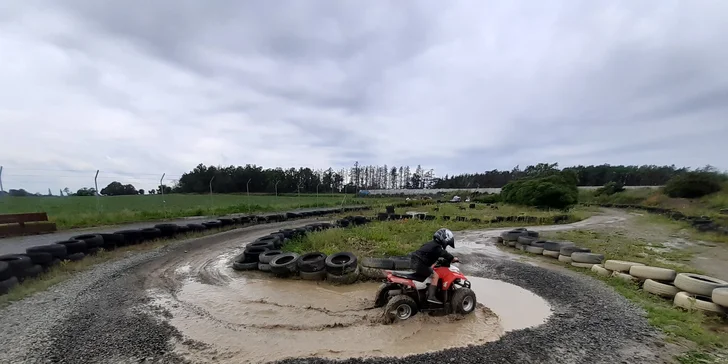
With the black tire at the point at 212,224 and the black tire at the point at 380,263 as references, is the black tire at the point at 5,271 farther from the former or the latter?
the black tire at the point at 212,224

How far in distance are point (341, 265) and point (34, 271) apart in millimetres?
6675

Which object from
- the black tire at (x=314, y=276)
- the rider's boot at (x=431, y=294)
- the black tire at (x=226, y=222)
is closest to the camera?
the rider's boot at (x=431, y=294)

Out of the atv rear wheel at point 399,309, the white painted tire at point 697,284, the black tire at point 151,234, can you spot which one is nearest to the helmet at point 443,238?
the atv rear wheel at point 399,309

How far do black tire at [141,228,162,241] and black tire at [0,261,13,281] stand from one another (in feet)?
16.9

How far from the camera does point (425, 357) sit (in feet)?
→ 13.1

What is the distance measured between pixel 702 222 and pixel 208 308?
23.4 meters

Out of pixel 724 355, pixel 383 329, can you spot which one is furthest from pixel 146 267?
pixel 724 355

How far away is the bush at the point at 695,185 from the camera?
1277 inches

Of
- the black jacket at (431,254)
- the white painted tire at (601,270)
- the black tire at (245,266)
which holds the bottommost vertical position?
the white painted tire at (601,270)

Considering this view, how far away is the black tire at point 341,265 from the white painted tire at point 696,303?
6.14 m

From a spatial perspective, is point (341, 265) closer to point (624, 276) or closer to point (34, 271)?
point (624, 276)

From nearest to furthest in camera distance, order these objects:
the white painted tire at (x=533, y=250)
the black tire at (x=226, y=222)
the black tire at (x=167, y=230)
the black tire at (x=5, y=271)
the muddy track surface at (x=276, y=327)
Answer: the muddy track surface at (x=276, y=327), the black tire at (x=5, y=271), the white painted tire at (x=533, y=250), the black tire at (x=167, y=230), the black tire at (x=226, y=222)

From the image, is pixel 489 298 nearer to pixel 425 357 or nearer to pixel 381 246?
pixel 425 357

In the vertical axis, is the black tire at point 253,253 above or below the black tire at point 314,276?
above
